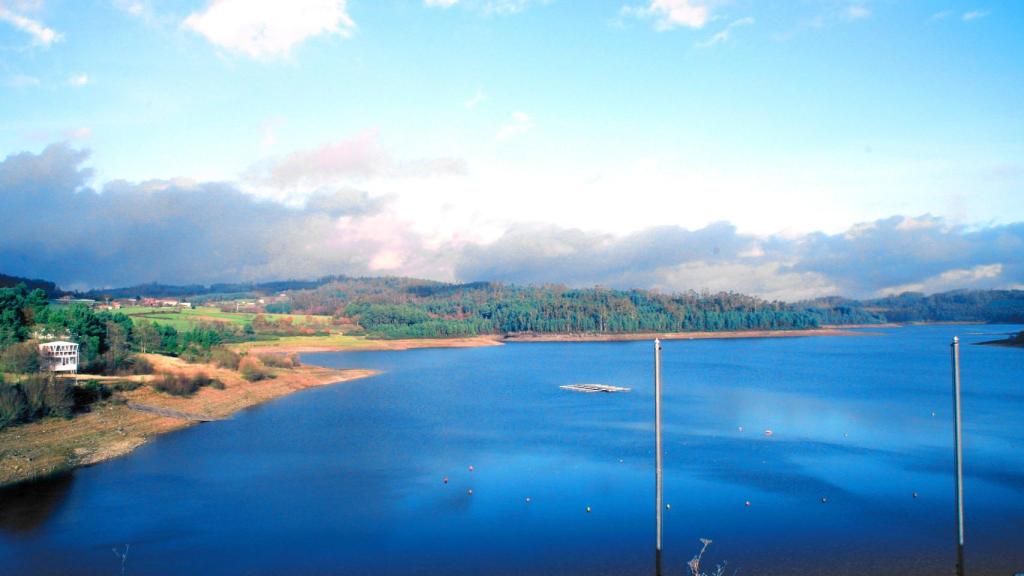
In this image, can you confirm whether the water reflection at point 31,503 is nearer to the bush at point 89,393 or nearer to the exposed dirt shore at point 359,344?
the bush at point 89,393

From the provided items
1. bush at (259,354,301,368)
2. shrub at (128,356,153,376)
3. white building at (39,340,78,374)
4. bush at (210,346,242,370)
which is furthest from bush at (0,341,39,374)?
bush at (259,354,301,368)

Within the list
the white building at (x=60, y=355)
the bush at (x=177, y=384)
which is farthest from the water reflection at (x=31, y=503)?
the white building at (x=60, y=355)

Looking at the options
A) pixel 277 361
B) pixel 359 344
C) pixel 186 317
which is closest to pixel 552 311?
pixel 359 344

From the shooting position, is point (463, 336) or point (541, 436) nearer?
point (541, 436)

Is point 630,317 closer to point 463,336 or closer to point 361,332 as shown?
point 463,336

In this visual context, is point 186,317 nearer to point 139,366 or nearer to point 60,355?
point 139,366

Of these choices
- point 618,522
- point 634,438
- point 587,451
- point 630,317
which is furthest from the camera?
point 630,317

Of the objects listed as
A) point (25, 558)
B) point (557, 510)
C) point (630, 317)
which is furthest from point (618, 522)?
point (630, 317)
